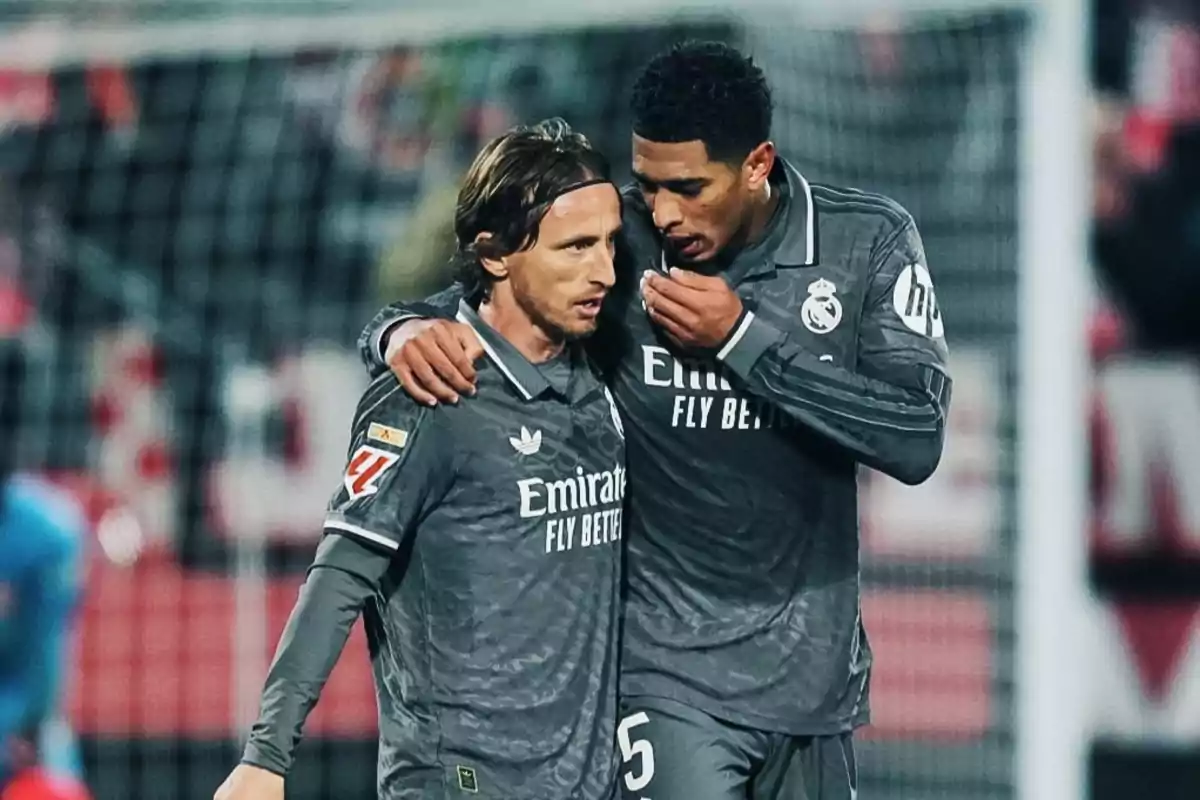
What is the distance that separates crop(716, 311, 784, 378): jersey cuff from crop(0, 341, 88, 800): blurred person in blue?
10.2 feet

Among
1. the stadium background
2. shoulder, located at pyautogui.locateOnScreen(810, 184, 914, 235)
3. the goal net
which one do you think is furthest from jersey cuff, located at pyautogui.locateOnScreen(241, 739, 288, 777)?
the stadium background

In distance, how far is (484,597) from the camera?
2.69 m

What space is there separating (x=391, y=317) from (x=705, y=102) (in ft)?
1.73

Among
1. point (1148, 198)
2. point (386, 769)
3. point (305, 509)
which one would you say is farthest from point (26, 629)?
point (1148, 198)

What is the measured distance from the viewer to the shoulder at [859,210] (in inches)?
119

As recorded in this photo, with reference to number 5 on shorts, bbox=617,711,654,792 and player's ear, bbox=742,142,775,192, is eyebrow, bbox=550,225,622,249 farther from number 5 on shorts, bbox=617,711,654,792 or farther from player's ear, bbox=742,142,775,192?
number 5 on shorts, bbox=617,711,654,792

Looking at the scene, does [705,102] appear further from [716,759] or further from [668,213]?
[716,759]

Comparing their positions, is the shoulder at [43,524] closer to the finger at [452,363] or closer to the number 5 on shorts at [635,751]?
the number 5 on shorts at [635,751]

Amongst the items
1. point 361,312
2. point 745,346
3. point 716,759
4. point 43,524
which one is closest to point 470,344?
point 745,346

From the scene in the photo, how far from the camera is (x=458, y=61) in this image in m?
6.75

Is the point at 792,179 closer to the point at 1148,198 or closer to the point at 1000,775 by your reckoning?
the point at 1000,775

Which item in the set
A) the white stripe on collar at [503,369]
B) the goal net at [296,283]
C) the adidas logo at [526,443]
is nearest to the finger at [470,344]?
the white stripe on collar at [503,369]

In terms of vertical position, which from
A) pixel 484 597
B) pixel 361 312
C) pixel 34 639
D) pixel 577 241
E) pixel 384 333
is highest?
pixel 361 312

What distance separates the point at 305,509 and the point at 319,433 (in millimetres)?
324
